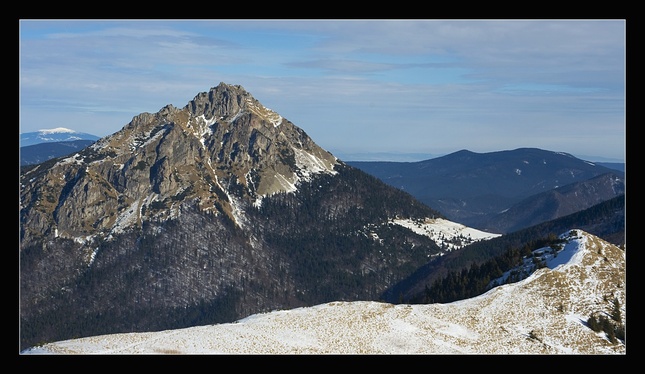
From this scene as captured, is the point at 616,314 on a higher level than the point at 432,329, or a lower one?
higher

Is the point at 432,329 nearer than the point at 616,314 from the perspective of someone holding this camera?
Yes

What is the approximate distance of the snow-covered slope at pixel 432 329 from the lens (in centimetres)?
10862

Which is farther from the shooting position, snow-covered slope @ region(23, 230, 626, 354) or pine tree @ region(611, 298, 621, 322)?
pine tree @ region(611, 298, 621, 322)

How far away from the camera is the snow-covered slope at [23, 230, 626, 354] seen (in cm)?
10862

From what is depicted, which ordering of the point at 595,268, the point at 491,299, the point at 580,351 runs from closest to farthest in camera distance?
1. the point at 580,351
2. the point at 491,299
3. the point at 595,268

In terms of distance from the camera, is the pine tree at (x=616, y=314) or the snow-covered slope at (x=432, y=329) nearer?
the snow-covered slope at (x=432, y=329)

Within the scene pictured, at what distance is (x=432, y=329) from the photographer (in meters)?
116

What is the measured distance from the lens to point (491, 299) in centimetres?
12781
